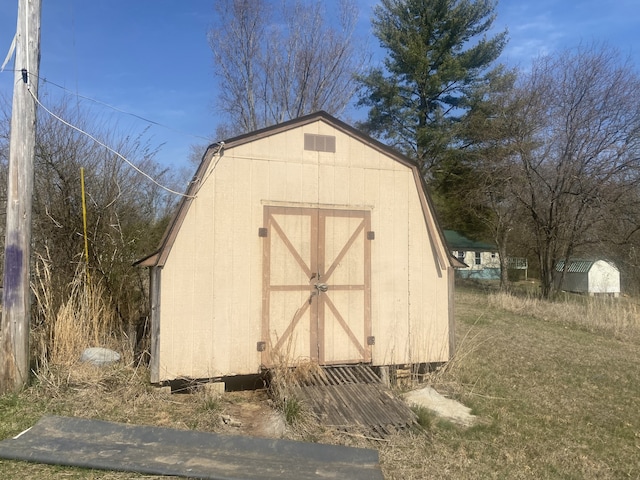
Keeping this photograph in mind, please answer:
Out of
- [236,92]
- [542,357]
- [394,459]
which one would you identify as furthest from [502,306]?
[236,92]

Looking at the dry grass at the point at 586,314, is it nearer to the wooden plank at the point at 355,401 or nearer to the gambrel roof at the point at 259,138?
the gambrel roof at the point at 259,138

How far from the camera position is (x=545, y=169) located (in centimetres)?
1878

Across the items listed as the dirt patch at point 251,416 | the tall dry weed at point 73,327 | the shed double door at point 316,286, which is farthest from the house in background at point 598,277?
the tall dry weed at point 73,327

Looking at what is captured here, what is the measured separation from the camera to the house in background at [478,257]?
29.5 meters

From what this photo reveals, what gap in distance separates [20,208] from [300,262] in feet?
9.82

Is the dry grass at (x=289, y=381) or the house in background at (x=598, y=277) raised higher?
the house in background at (x=598, y=277)

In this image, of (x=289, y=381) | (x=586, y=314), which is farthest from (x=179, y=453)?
(x=586, y=314)

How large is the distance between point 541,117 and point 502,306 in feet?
28.0

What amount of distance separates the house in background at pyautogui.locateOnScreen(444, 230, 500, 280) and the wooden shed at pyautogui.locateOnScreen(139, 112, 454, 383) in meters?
23.9

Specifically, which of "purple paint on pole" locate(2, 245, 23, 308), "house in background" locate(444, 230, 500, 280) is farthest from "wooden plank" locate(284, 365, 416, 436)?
"house in background" locate(444, 230, 500, 280)

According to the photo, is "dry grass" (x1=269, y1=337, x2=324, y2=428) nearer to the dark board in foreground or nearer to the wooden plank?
the wooden plank

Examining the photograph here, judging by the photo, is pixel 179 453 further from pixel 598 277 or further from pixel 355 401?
pixel 598 277

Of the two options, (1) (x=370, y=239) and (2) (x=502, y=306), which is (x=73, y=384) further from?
(2) (x=502, y=306)

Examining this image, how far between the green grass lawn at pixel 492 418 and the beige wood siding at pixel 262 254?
1.98ft
